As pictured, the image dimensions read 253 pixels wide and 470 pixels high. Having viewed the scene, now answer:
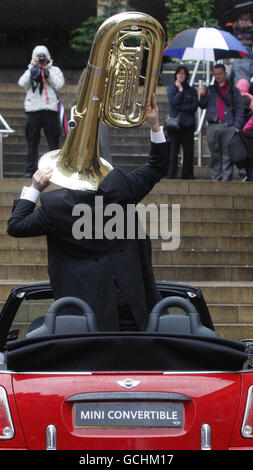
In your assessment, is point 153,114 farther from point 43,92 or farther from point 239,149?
→ point 43,92

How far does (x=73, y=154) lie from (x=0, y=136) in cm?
989

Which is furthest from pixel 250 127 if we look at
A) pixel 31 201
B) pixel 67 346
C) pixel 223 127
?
pixel 67 346

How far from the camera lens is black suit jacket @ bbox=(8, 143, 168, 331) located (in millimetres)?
4934

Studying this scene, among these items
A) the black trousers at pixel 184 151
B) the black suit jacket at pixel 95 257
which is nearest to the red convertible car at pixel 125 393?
the black suit jacket at pixel 95 257

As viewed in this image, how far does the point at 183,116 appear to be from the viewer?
14055 mm

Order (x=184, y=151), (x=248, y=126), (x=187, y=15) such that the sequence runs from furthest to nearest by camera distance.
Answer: (x=187, y=15) < (x=184, y=151) < (x=248, y=126)

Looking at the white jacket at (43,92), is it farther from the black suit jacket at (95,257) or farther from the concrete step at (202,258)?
the black suit jacket at (95,257)

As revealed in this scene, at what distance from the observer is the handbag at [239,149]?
43.0ft

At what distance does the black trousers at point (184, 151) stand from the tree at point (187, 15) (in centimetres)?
786

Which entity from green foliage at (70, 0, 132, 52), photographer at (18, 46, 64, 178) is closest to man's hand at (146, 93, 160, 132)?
photographer at (18, 46, 64, 178)

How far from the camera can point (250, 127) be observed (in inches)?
528

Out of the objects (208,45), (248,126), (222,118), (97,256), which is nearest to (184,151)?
(222,118)

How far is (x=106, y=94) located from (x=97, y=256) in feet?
3.30
